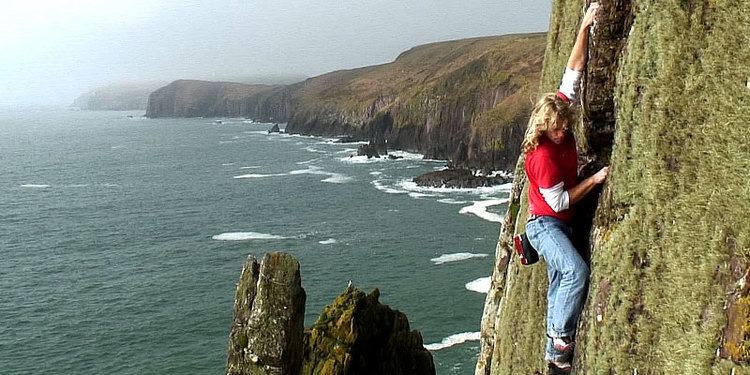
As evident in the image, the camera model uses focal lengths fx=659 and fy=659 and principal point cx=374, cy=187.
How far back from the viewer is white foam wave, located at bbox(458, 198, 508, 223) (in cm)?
8200

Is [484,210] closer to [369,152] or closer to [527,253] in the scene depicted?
[369,152]

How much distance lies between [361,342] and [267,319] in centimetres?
1051

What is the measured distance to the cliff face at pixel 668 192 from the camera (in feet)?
23.2

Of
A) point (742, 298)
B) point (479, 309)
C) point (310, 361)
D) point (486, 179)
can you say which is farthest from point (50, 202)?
point (742, 298)

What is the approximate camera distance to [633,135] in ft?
27.7

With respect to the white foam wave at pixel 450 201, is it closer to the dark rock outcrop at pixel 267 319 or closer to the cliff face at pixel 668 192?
the dark rock outcrop at pixel 267 319

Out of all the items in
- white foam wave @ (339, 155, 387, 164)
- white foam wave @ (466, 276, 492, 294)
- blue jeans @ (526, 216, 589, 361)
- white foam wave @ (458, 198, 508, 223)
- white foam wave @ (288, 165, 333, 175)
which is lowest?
white foam wave @ (466, 276, 492, 294)

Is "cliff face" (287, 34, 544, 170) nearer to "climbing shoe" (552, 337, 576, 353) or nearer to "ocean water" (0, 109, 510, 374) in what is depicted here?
"ocean water" (0, 109, 510, 374)

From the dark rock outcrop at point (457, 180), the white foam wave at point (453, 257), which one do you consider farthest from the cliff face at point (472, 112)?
the white foam wave at point (453, 257)

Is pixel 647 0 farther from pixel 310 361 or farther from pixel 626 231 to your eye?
pixel 310 361

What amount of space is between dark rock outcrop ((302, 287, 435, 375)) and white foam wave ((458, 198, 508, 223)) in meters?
51.1

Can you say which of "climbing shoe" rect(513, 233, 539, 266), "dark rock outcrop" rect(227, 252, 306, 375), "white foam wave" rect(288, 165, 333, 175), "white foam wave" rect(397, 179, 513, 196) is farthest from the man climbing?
"white foam wave" rect(288, 165, 333, 175)

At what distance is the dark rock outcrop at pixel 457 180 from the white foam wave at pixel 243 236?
38867mm

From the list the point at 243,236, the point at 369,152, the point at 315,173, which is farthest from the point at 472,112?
the point at 243,236
